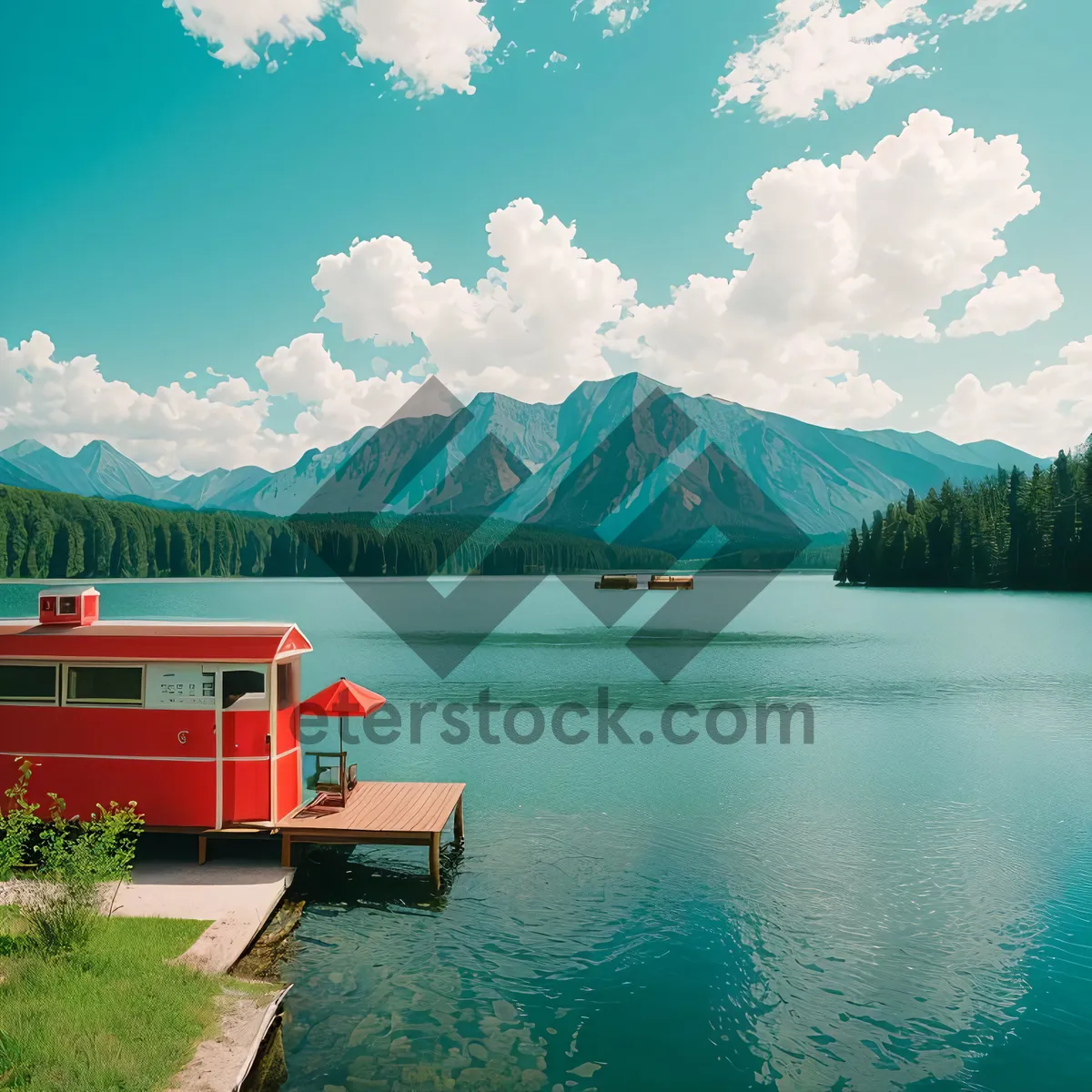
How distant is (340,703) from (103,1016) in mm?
9970

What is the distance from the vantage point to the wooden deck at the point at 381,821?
18.3 m

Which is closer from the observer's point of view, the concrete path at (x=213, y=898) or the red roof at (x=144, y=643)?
the concrete path at (x=213, y=898)

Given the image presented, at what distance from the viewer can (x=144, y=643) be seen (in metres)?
18.3

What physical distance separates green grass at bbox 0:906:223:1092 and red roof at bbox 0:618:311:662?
19.5 ft

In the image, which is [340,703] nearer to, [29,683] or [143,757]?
[143,757]

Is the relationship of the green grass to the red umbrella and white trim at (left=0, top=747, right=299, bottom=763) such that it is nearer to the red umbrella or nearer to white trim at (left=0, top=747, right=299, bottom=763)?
white trim at (left=0, top=747, right=299, bottom=763)

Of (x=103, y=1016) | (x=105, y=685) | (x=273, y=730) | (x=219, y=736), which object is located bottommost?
(x=103, y=1016)

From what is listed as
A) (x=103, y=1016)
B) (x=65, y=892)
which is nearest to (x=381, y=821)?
(x=65, y=892)

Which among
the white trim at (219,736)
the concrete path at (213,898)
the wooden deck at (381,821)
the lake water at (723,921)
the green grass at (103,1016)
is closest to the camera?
the green grass at (103,1016)

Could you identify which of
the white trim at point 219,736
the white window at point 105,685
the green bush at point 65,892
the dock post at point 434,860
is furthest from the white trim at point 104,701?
the dock post at point 434,860

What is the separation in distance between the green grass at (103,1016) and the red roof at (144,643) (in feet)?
19.5

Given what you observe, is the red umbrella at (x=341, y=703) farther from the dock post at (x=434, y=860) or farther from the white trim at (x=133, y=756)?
the dock post at (x=434, y=860)

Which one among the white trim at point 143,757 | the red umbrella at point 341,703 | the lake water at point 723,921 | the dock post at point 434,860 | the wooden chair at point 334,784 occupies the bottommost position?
the lake water at point 723,921

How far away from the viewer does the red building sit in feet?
59.5
